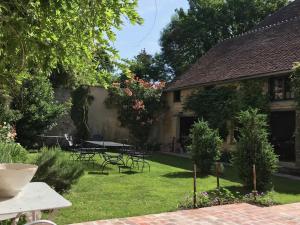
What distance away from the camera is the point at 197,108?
21141 millimetres

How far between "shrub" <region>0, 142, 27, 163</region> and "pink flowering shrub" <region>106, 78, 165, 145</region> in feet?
48.0

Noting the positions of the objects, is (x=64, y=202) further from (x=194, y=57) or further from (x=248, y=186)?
(x=194, y=57)

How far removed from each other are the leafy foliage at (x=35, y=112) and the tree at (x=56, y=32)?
13155 millimetres

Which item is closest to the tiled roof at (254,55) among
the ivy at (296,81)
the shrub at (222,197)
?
the ivy at (296,81)

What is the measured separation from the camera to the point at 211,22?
105 ft

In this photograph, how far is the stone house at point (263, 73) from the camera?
16.9m

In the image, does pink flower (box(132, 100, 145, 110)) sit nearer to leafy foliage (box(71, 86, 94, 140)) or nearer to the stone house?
the stone house

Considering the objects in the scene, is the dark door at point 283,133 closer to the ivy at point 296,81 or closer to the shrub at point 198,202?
the ivy at point 296,81

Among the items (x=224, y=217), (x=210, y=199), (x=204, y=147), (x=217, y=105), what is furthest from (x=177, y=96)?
(x=224, y=217)

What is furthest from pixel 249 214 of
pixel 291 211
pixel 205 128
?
pixel 205 128

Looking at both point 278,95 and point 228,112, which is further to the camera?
point 228,112

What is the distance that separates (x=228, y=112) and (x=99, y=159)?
21.8 ft

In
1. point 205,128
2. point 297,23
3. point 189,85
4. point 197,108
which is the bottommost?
point 205,128

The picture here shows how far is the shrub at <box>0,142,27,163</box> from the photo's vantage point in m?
7.33
